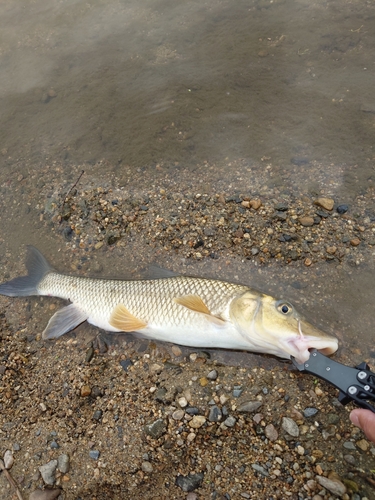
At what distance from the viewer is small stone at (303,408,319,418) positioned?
2.62m

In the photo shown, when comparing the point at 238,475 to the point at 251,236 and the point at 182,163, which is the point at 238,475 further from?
the point at 182,163

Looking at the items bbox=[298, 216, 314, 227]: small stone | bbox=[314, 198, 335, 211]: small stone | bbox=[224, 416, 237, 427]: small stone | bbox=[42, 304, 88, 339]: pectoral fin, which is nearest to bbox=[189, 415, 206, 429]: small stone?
bbox=[224, 416, 237, 427]: small stone

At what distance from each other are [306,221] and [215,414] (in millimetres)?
1979

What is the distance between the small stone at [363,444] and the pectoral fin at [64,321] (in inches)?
99.3

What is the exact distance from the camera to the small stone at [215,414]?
8.81 feet

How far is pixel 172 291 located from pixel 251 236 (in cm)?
100

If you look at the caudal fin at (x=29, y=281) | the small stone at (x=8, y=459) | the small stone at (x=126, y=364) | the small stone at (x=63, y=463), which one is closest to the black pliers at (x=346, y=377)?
the small stone at (x=126, y=364)

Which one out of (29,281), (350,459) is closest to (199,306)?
(350,459)

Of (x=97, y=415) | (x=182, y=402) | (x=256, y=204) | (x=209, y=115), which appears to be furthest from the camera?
(x=209, y=115)

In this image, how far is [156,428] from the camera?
2709mm

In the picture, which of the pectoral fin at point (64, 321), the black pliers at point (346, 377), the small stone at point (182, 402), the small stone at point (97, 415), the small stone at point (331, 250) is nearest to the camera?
the black pliers at point (346, 377)

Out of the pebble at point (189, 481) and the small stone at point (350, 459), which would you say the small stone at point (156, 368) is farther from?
the small stone at point (350, 459)

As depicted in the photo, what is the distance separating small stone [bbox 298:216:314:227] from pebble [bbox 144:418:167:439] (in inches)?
87.4

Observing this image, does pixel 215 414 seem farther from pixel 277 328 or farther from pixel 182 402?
pixel 277 328
